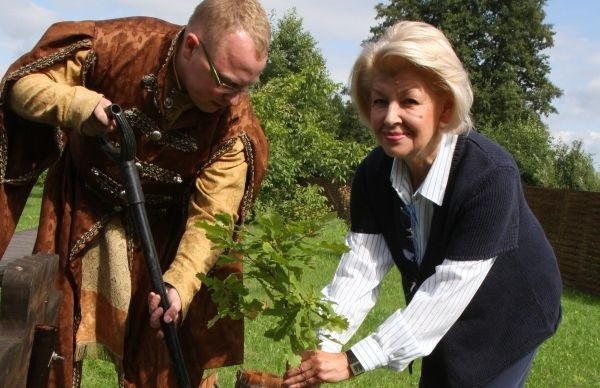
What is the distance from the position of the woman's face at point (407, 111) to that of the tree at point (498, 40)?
40.0 meters

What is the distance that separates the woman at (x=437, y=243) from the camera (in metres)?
2.45

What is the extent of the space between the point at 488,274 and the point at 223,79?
3.47ft

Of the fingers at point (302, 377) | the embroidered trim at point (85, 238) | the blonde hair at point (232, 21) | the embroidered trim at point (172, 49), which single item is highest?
the blonde hair at point (232, 21)

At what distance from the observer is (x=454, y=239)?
97.9 inches

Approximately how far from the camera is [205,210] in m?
3.00

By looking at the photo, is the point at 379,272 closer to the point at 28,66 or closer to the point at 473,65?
the point at 28,66

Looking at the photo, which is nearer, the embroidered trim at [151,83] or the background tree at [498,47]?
the embroidered trim at [151,83]

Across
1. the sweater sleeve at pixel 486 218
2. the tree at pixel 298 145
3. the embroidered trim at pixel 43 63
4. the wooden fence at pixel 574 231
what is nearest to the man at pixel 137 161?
the embroidered trim at pixel 43 63

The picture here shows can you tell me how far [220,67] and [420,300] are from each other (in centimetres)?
98

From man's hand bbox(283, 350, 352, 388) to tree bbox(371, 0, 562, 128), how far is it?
4024 centimetres

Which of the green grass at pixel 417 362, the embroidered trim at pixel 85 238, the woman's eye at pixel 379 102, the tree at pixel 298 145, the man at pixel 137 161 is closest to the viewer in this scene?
the woman's eye at pixel 379 102

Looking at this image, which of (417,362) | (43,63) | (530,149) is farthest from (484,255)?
(530,149)

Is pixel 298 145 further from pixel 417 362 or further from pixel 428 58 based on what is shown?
pixel 428 58

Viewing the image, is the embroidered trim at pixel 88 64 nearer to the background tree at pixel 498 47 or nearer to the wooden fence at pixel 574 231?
the wooden fence at pixel 574 231
